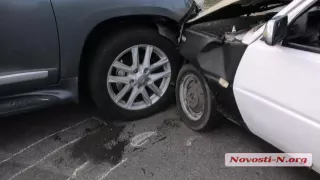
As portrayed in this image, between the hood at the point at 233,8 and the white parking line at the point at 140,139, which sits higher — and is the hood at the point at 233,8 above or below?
above

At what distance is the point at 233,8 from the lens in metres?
3.01

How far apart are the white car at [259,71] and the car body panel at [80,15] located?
483 mm

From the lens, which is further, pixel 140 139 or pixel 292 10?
pixel 140 139

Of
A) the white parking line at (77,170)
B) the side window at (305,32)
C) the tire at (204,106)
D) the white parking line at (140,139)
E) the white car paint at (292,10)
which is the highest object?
the white car paint at (292,10)

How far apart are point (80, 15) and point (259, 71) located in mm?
1513

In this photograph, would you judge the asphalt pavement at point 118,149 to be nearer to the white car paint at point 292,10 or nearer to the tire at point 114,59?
the tire at point 114,59

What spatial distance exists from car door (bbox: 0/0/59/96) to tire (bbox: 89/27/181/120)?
1.36ft

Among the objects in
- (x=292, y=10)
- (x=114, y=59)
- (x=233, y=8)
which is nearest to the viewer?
(x=292, y=10)

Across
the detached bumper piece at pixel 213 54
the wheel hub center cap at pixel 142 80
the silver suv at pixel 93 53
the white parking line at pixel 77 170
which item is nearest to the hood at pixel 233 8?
the detached bumper piece at pixel 213 54

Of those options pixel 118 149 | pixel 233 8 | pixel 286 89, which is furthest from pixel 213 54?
pixel 118 149

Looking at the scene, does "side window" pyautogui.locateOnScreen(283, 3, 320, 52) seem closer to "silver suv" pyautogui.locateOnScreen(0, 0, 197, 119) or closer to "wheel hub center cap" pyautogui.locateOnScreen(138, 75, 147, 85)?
"silver suv" pyautogui.locateOnScreen(0, 0, 197, 119)

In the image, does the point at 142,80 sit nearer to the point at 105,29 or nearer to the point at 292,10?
the point at 105,29

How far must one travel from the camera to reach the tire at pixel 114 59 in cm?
318

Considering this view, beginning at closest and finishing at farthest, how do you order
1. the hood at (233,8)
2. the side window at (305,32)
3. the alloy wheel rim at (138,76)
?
1. the side window at (305,32)
2. the hood at (233,8)
3. the alloy wheel rim at (138,76)
